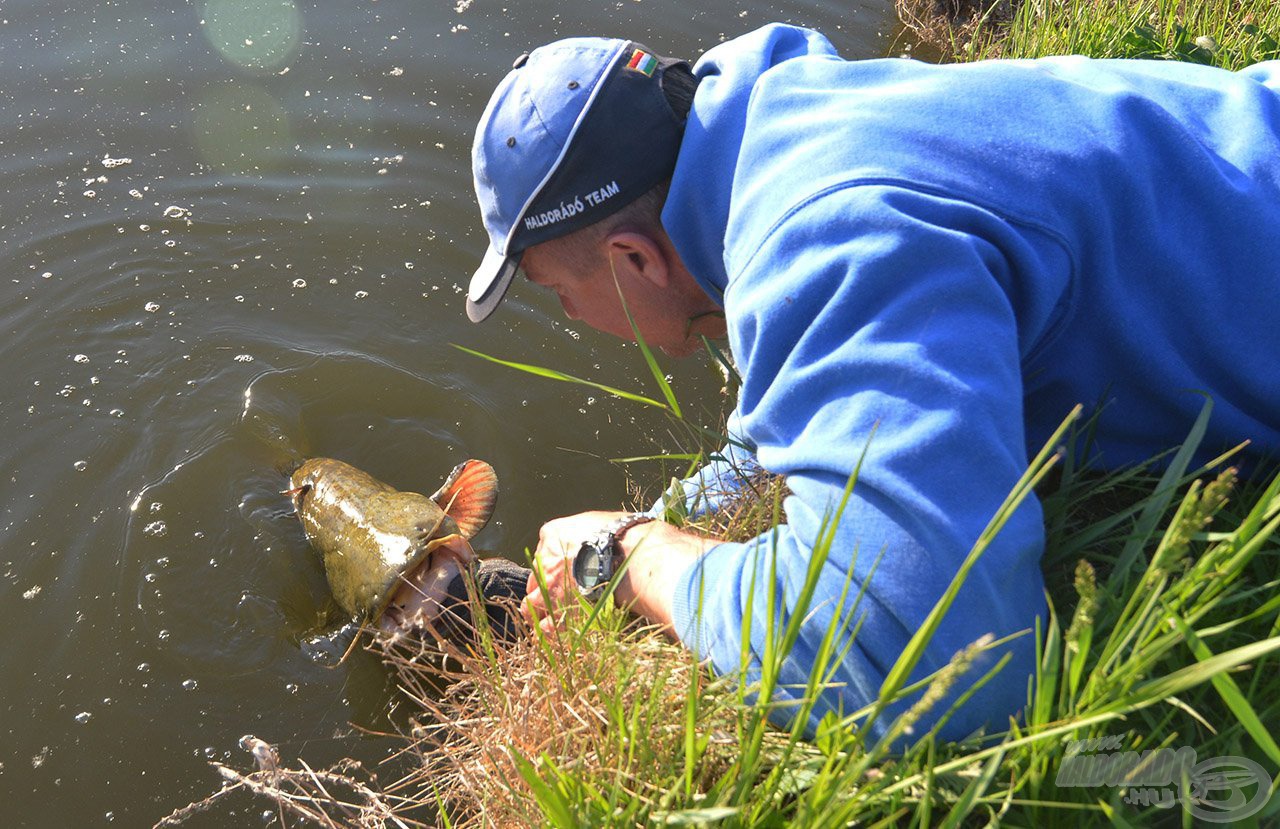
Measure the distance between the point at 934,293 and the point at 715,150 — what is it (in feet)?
2.29

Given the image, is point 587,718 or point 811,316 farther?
point 587,718

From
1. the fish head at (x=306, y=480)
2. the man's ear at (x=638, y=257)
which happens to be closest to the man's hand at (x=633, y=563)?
the man's ear at (x=638, y=257)

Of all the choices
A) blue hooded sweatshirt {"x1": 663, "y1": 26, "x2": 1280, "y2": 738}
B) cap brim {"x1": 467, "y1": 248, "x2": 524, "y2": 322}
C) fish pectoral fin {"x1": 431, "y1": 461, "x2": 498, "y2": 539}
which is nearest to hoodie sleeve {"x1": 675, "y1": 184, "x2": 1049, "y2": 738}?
blue hooded sweatshirt {"x1": 663, "y1": 26, "x2": 1280, "y2": 738}

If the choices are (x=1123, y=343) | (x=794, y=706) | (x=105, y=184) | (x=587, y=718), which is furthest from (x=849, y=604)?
(x=105, y=184)

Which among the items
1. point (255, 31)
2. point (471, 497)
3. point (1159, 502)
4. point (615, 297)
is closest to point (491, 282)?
point (615, 297)

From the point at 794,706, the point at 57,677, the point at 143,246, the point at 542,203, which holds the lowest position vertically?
the point at 57,677

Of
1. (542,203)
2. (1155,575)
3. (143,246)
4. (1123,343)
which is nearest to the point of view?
(1155,575)

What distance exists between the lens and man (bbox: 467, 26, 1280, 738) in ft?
5.57

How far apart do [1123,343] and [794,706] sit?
0.94m

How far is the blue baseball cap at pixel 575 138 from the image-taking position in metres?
2.50

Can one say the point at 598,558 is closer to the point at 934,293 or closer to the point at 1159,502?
the point at 934,293

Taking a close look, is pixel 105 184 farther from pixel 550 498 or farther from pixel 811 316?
pixel 811 316

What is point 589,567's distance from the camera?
2.45 meters

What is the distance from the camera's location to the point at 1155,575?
53.1 inches
